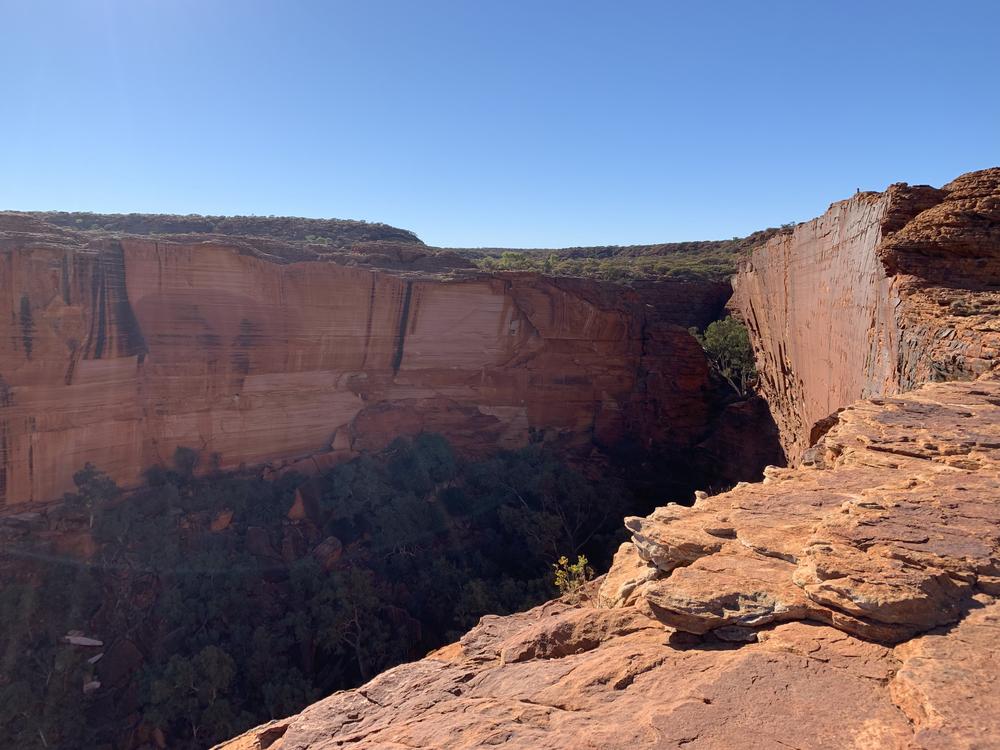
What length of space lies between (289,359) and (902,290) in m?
14.7

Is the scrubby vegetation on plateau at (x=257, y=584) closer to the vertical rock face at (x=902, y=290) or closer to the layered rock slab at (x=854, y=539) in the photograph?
the layered rock slab at (x=854, y=539)

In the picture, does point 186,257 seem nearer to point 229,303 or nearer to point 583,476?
point 229,303

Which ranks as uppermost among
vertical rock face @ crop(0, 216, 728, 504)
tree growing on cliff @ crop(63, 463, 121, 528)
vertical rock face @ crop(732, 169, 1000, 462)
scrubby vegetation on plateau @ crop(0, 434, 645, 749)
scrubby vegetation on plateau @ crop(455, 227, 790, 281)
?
scrubby vegetation on plateau @ crop(455, 227, 790, 281)

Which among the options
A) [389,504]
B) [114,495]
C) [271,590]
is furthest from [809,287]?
[114,495]

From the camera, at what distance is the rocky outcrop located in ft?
8.66

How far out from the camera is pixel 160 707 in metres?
11.3

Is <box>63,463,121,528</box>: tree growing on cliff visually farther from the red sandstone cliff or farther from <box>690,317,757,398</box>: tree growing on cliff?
<box>690,317,757,398</box>: tree growing on cliff

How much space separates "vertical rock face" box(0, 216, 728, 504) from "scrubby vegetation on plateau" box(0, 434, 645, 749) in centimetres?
111

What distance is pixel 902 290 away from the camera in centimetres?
830

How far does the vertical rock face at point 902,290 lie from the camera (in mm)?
7613

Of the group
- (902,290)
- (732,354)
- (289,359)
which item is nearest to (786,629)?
(902,290)

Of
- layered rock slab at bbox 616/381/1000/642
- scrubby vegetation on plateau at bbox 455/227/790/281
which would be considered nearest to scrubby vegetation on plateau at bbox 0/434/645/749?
layered rock slab at bbox 616/381/1000/642

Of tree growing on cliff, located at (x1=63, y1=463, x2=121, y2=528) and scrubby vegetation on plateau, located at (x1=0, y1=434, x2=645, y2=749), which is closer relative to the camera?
scrubby vegetation on plateau, located at (x1=0, y1=434, x2=645, y2=749)

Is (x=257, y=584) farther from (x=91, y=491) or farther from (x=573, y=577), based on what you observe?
(x=573, y=577)
